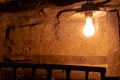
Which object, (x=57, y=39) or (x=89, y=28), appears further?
(x=57, y=39)

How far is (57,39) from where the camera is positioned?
501 centimetres

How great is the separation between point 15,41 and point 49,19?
864mm

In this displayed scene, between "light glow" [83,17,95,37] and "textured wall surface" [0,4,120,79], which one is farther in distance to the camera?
"textured wall surface" [0,4,120,79]

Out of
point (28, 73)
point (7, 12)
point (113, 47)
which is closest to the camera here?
point (113, 47)

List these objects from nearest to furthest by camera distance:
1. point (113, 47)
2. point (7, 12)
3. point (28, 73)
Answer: point (113, 47), point (28, 73), point (7, 12)

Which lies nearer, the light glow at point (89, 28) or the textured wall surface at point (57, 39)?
the light glow at point (89, 28)

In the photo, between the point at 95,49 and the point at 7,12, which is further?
the point at 7,12

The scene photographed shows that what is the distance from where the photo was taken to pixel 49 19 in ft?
16.8

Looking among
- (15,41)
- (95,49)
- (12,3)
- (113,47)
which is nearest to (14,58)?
(15,41)

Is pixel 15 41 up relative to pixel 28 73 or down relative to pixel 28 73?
up

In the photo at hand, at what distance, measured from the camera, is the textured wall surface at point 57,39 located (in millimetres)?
4758

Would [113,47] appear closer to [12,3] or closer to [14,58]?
[14,58]

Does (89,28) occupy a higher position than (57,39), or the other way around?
(89,28)

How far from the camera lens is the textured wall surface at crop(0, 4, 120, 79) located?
4758mm
